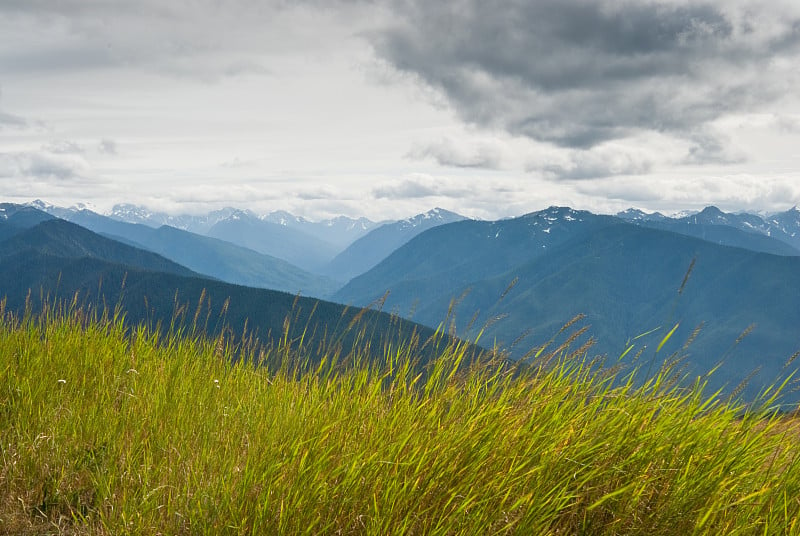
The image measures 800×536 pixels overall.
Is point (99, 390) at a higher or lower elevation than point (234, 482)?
lower

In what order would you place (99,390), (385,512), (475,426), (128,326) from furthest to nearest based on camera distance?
(128,326), (99,390), (475,426), (385,512)

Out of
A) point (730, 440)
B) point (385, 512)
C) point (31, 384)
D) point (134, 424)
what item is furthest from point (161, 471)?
point (730, 440)

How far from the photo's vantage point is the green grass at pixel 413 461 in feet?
9.35

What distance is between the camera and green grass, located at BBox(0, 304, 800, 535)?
2850 millimetres

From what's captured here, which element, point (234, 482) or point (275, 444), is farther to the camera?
point (275, 444)

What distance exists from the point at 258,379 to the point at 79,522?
1.96 metres

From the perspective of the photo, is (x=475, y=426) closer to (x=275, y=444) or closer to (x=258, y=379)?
(x=275, y=444)

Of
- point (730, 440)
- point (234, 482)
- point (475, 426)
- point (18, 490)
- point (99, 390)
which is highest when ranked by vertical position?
point (730, 440)

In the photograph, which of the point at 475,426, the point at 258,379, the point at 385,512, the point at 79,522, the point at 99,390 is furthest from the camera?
the point at 258,379

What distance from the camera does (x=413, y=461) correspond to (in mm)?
2910

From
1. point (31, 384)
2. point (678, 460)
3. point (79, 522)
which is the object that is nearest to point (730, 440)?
point (678, 460)

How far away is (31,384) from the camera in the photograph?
493 cm

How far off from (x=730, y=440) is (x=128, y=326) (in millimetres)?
6881

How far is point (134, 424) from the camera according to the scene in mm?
4223
